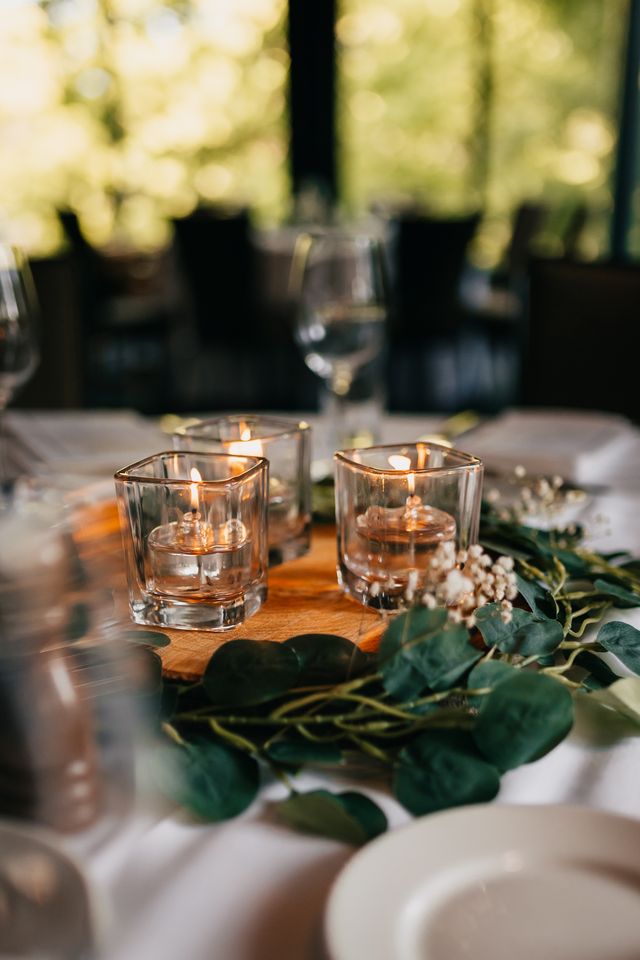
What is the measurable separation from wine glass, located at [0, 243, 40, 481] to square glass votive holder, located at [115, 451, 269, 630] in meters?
0.55

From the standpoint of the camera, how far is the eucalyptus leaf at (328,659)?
589 millimetres

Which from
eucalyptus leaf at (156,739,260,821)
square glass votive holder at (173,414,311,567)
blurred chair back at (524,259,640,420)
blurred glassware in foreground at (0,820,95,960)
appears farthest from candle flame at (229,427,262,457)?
blurred chair back at (524,259,640,420)

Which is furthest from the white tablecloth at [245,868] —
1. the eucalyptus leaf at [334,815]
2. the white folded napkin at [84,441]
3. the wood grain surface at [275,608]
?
the white folded napkin at [84,441]

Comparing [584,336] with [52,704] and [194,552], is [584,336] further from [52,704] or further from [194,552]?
[52,704]

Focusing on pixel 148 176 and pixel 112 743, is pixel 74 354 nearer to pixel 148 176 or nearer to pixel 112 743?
pixel 112 743

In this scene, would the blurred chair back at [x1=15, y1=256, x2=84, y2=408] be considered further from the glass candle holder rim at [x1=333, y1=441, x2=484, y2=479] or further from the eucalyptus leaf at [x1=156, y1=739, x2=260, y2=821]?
the eucalyptus leaf at [x1=156, y1=739, x2=260, y2=821]

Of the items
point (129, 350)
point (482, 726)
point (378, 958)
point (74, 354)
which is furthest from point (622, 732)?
point (129, 350)

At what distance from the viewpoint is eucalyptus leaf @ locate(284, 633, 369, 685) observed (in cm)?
59

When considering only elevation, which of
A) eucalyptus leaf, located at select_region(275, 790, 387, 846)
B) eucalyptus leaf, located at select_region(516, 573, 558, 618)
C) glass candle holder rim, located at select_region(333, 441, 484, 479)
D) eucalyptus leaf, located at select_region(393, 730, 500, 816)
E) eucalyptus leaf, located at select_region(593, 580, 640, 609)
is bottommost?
eucalyptus leaf, located at select_region(275, 790, 387, 846)

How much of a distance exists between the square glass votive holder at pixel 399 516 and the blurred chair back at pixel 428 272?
12.2 feet

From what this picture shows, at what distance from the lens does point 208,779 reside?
0.52m

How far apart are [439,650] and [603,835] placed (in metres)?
0.14

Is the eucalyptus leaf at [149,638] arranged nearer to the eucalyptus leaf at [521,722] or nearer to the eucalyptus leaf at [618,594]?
the eucalyptus leaf at [521,722]

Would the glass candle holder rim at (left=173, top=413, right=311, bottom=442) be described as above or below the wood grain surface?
above
